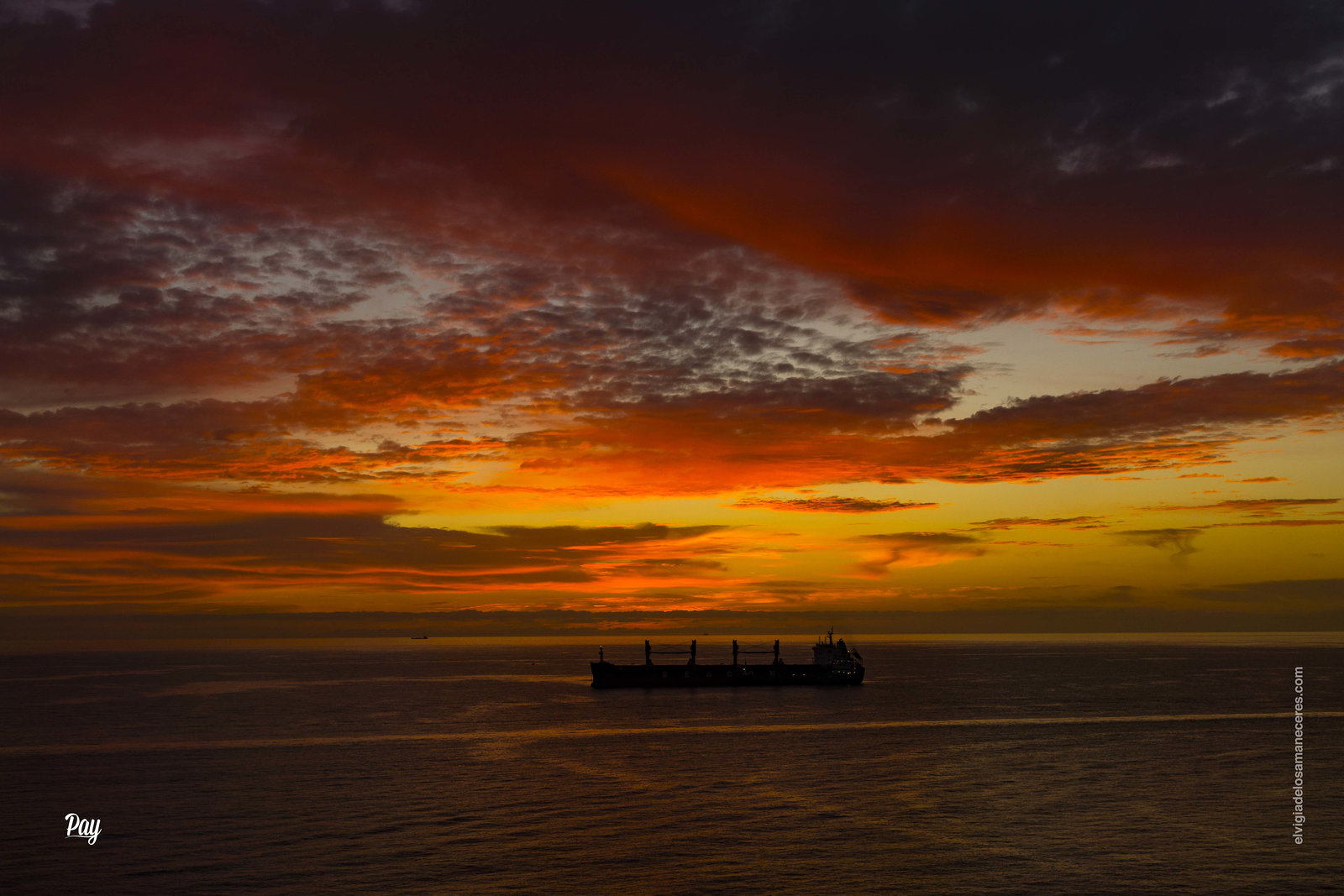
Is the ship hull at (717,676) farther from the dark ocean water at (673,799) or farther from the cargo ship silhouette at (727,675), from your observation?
the dark ocean water at (673,799)

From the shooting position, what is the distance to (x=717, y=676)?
474 feet

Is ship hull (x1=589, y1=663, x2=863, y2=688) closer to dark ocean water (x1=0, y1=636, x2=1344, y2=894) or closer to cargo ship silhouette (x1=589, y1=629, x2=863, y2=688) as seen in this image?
cargo ship silhouette (x1=589, y1=629, x2=863, y2=688)

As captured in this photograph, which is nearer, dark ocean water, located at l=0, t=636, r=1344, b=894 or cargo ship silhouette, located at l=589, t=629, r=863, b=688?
dark ocean water, located at l=0, t=636, r=1344, b=894

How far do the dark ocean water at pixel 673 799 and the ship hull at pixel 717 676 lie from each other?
36.9m

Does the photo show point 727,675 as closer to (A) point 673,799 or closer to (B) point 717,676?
(B) point 717,676

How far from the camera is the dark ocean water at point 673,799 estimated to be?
38000 millimetres

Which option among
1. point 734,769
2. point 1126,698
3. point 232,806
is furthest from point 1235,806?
point 1126,698

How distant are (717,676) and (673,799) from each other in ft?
306

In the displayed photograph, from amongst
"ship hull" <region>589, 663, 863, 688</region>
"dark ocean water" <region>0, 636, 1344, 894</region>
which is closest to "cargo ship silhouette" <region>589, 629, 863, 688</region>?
"ship hull" <region>589, 663, 863, 688</region>

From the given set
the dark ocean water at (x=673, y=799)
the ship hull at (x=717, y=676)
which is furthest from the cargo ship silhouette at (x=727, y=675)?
the dark ocean water at (x=673, y=799)

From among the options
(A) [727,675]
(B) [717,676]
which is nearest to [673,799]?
(A) [727,675]

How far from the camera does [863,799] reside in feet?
171

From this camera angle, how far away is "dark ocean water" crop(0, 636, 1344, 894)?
38.0m

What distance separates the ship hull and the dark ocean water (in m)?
36.9
